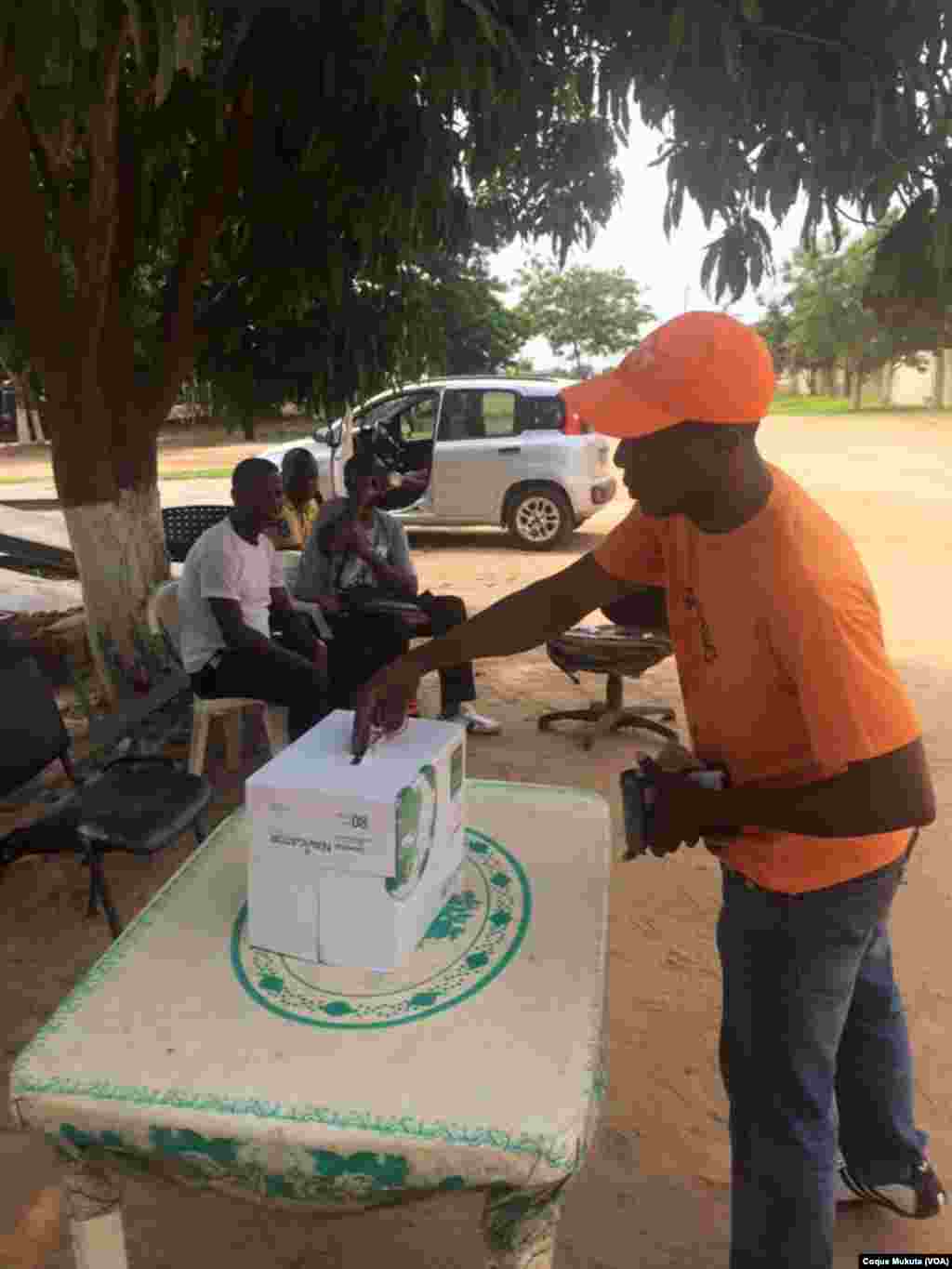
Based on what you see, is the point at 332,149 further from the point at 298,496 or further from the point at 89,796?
the point at 89,796

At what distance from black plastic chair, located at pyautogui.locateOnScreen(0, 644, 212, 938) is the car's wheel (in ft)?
24.8

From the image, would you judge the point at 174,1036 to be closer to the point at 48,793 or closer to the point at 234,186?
the point at 48,793

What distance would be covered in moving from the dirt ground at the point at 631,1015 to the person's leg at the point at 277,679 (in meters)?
0.53

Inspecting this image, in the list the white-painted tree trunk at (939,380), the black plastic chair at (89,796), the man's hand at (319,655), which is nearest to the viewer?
the black plastic chair at (89,796)

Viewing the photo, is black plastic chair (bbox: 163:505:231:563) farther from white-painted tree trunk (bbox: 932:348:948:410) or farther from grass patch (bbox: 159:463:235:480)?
white-painted tree trunk (bbox: 932:348:948:410)

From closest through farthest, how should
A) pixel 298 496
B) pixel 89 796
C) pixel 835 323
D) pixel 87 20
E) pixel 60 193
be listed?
pixel 87 20 → pixel 89 796 → pixel 60 193 → pixel 298 496 → pixel 835 323

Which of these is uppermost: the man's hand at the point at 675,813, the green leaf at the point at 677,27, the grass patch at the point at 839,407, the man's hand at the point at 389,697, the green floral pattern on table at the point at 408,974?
the green leaf at the point at 677,27

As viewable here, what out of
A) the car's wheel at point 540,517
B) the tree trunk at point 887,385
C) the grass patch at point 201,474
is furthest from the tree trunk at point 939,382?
the car's wheel at point 540,517

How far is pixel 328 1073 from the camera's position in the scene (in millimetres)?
1477

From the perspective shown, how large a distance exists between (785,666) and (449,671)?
142 inches

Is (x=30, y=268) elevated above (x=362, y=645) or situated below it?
above

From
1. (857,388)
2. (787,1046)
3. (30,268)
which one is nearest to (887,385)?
(857,388)

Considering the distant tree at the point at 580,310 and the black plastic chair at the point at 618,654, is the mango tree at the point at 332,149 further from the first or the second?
the distant tree at the point at 580,310

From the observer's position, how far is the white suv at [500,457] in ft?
35.0
